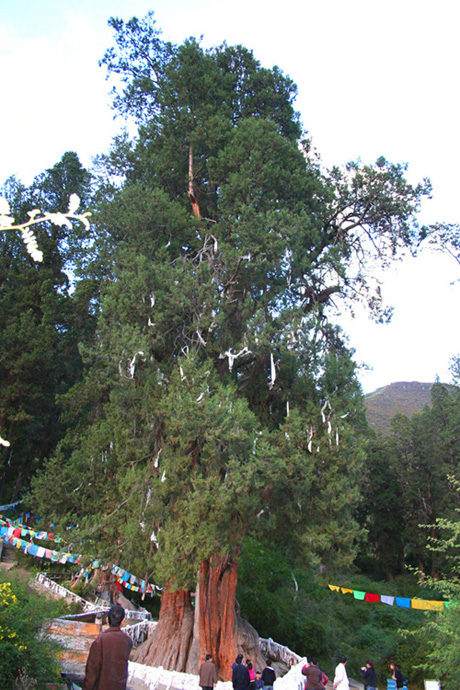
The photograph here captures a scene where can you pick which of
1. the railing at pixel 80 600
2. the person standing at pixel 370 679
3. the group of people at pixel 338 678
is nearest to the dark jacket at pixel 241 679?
the group of people at pixel 338 678

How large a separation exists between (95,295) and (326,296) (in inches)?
301

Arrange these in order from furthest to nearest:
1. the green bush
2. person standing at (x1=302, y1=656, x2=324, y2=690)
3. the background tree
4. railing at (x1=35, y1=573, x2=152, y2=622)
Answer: the background tree < railing at (x1=35, y1=573, x2=152, y2=622) < person standing at (x1=302, y1=656, x2=324, y2=690) < the green bush

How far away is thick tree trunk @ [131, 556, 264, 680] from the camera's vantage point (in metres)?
11.7

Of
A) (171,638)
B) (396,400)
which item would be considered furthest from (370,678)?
(396,400)

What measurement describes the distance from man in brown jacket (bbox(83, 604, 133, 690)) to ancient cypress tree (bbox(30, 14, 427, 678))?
6.89m

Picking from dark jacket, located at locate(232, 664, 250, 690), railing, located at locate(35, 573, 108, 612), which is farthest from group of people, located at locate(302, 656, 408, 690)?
railing, located at locate(35, 573, 108, 612)

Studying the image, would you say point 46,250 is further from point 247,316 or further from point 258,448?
point 258,448

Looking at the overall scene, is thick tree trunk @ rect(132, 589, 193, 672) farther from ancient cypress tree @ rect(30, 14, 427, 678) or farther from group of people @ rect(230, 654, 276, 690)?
group of people @ rect(230, 654, 276, 690)

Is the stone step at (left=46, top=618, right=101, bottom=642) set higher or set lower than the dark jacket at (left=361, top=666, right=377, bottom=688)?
lower

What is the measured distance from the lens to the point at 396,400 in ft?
308

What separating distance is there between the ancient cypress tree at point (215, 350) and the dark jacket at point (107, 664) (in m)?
6.90

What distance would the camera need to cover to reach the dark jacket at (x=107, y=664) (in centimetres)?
350

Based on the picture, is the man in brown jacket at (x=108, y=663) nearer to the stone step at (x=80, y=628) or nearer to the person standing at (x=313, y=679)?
the person standing at (x=313, y=679)

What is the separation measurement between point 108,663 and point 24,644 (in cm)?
304
